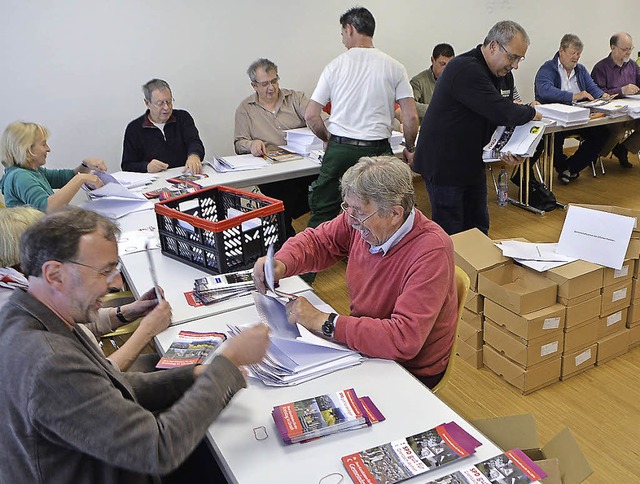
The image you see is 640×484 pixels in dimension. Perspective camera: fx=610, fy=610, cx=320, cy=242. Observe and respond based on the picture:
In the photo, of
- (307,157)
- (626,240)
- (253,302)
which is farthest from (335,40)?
(253,302)

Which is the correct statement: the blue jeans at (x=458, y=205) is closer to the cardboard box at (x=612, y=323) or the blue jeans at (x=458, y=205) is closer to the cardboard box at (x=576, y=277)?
the cardboard box at (x=576, y=277)

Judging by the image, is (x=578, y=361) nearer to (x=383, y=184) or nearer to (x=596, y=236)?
(x=596, y=236)

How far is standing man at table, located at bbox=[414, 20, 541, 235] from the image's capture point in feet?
10.4

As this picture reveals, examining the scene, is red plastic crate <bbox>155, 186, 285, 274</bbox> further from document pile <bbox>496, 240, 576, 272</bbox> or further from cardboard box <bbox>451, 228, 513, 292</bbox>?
document pile <bbox>496, 240, 576, 272</bbox>

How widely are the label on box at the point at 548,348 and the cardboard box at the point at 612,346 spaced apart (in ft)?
1.01

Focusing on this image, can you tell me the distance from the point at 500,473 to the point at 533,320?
147cm

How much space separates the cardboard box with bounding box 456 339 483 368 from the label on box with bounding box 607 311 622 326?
0.64m

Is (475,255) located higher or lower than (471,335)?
higher

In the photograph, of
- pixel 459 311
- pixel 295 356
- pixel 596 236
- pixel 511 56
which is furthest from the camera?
pixel 511 56

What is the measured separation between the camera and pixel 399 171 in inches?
75.8

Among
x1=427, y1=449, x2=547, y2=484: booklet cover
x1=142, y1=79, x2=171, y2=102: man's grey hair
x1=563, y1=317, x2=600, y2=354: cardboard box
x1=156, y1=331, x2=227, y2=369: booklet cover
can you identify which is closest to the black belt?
x1=142, y1=79, x2=171, y2=102: man's grey hair

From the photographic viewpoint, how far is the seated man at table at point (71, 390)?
117cm

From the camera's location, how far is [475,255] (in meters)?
2.98

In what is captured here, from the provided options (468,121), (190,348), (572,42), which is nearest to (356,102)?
(468,121)
